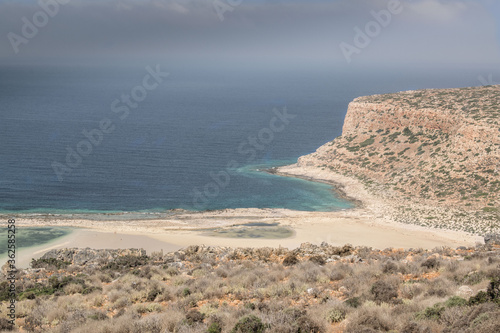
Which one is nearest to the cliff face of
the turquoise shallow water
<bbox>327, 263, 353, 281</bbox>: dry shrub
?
<bbox>327, 263, 353, 281</bbox>: dry shrub

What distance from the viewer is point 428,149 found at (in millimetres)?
61625

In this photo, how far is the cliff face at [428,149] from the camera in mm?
50438

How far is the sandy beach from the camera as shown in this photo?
39156mm

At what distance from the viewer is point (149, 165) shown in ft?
240

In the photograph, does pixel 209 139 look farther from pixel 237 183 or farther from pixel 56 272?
pixel 56 272

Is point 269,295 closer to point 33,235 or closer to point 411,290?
point 411,290

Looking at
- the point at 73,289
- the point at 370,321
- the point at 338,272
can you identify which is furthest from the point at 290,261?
the point at 370,321

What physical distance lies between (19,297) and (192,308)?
7.90 metres

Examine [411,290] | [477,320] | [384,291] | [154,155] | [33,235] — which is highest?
[154,155]

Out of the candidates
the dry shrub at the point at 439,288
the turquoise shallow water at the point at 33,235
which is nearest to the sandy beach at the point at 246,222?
the turquoise shallow water at the point at 33,235

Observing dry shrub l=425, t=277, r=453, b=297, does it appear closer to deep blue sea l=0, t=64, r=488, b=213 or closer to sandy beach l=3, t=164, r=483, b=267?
sandy beach l=3, t=164, r=483, b=267

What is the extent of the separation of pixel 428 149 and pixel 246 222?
2869 cm

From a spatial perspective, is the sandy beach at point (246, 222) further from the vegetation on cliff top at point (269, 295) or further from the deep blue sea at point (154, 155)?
the vegetation on cliff top at point (269, 295)

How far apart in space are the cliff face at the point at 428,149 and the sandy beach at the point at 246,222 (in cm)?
592
